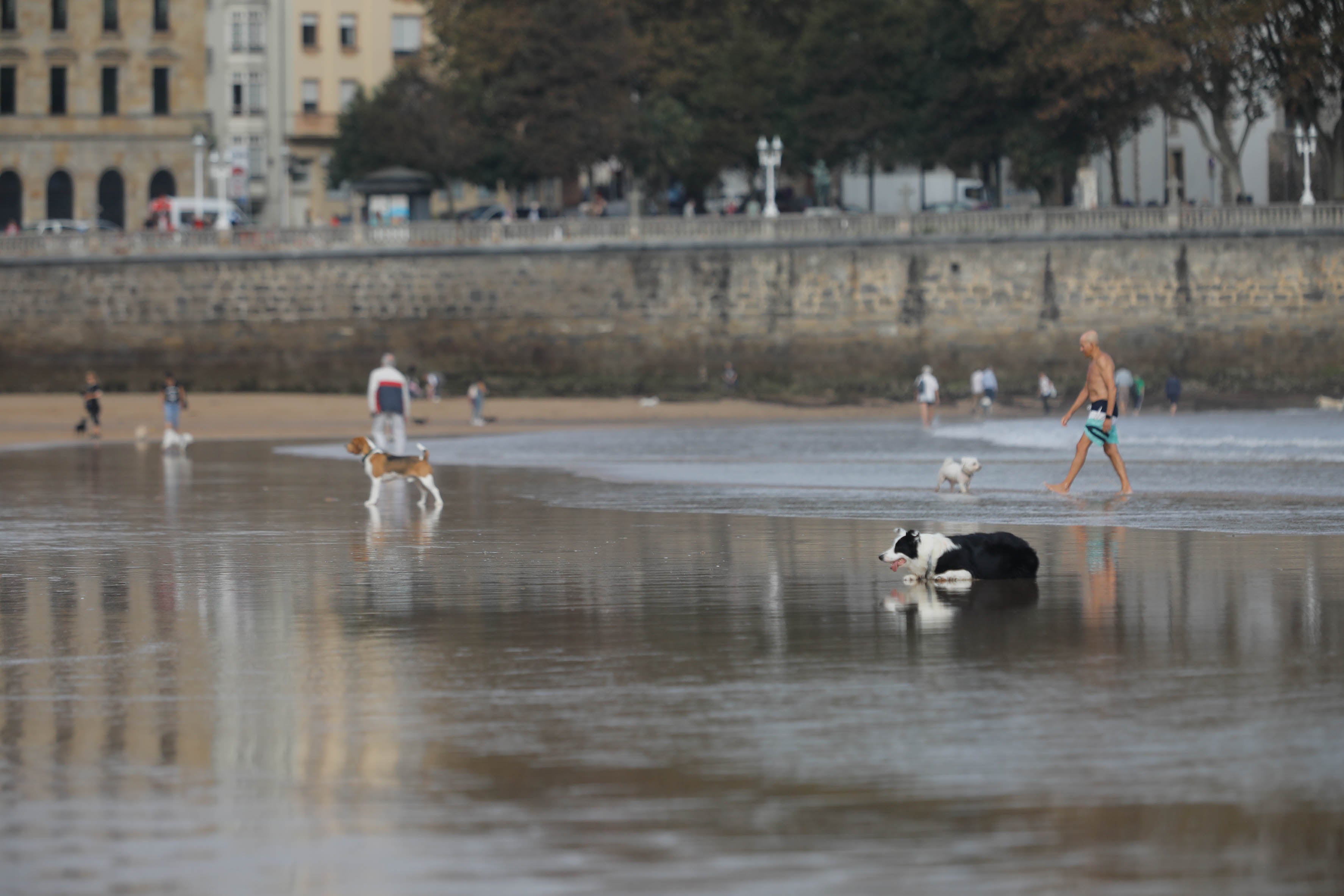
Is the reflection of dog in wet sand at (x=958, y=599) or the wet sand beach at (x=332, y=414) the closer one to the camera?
the reflection of dog in wet sand at (x=958, y=599)

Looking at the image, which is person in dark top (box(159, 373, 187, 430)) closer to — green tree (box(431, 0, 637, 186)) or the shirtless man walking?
the shirtless man walking

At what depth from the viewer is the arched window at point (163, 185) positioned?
74.8 metres

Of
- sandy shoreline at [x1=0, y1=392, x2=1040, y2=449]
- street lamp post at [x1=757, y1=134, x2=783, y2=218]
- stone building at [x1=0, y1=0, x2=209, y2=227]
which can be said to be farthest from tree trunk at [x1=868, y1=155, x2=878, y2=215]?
stone building at [x1=0, y1=0, x2=209, y2=227]

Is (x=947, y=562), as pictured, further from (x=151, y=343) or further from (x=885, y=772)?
(x=151, y=343)

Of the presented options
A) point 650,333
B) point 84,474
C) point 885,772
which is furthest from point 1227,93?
point 885,772

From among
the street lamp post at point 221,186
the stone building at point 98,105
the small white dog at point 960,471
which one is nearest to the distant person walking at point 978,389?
the street lamp post at point 221,186

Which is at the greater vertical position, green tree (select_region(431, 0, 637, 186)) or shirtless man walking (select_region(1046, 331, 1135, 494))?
green tree (select_region(431, 0, 637, 186))

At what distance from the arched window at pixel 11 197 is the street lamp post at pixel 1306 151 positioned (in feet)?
148

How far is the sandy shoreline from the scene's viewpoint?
4197 cm

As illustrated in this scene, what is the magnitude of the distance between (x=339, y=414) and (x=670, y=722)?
40815 mm

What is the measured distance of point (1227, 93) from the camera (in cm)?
5250

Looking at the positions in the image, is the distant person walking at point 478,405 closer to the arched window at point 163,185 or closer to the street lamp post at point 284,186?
the street lamp post at point 284,186

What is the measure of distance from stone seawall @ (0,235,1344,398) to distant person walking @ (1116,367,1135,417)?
8.66 feet

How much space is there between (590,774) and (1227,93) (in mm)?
48531
